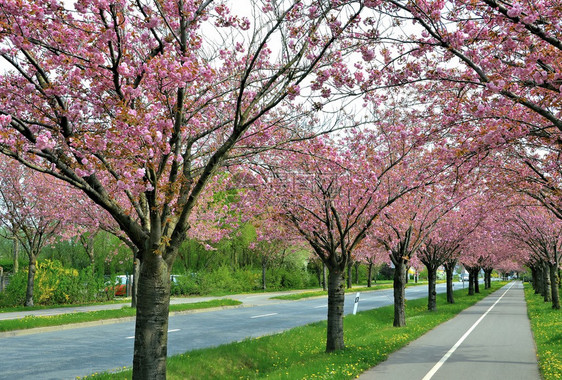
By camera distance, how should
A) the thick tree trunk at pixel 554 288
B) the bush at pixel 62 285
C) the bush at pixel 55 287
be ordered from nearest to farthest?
the bush at pixel 55 287 < the bush at pixel 62 285 < the thick tree trunk at pixel 554 288

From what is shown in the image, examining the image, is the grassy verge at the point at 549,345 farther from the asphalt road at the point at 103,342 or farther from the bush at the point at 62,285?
the bush at the point at 62,285

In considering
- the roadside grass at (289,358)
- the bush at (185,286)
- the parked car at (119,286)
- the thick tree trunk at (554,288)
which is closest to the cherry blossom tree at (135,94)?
the roadside grass at (289,358)

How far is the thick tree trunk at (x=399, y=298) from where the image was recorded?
17.1m

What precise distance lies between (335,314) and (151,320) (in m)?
6.47

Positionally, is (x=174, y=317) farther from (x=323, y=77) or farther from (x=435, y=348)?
(x=323, y=77)

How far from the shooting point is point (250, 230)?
41438 millimetres

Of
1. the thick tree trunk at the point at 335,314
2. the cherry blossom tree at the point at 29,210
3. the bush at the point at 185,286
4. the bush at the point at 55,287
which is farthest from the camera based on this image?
the bush at the point at 185,286

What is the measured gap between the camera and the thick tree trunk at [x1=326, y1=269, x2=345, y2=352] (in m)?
11.2

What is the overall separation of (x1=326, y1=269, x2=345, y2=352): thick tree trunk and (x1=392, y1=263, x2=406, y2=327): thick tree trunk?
6.39 m

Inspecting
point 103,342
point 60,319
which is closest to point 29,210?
point 60,319

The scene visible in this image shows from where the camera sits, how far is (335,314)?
1127cm

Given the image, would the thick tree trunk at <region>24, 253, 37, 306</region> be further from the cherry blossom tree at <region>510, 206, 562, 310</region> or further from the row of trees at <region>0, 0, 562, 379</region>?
the cherry blossom tree at <region>510, 206, 562, 310</region>

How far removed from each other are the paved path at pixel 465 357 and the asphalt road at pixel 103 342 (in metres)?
5.55

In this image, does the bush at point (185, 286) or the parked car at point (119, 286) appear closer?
the parked car at point (119, 286)
